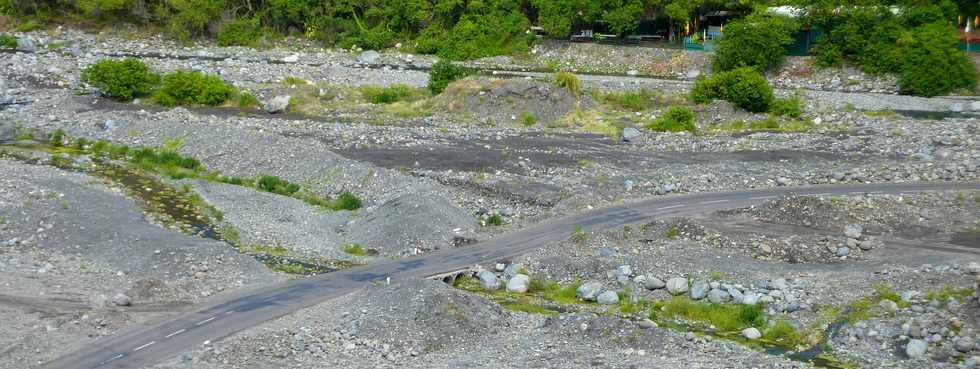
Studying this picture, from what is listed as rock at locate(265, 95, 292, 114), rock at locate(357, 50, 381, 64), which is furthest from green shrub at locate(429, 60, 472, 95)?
rock at locate(357, 50, 381, 64)

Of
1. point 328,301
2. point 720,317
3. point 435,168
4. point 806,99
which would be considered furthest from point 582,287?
point 806,99

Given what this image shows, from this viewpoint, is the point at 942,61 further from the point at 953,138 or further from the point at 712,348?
the point at 712,348

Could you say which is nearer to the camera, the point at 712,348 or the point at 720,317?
the point at 712,348

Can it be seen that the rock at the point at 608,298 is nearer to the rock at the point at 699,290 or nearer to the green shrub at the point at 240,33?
the rock at the point at 699,290

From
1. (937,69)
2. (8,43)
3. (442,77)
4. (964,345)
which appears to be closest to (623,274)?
(964,345)

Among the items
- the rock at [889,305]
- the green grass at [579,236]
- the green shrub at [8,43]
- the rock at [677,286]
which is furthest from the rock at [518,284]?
the green shrub at [8,43]

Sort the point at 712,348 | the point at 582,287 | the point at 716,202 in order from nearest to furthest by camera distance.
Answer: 1. the point at 712,348
2. the point at 582,287
3. the point at 716,202
